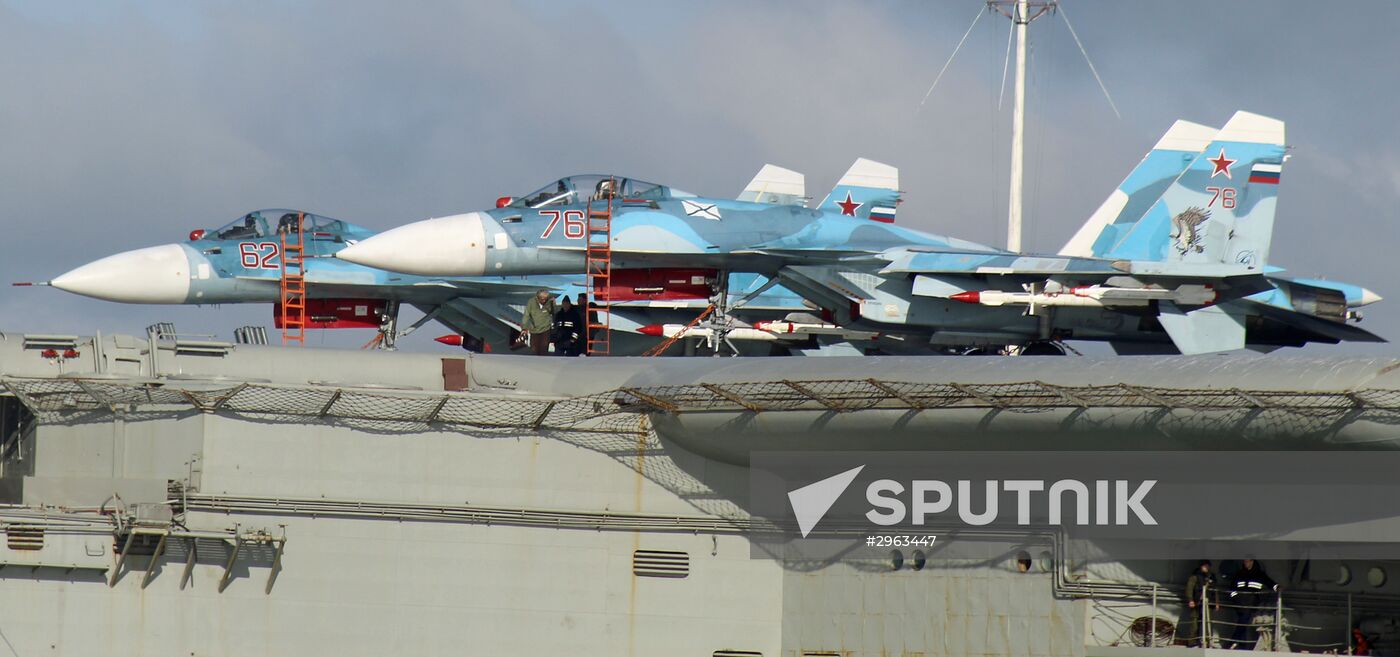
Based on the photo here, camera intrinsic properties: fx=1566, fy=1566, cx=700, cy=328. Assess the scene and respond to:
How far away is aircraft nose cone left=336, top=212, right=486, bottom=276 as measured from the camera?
25.2 m

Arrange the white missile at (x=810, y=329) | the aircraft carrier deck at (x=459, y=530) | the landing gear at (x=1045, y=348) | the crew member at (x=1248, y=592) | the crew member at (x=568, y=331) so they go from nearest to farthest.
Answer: the crew member at (x=1248, y=592)
the aircraft carrier deck at (x=459, y=530)
the crew member at (x=568, y=331)
the landing gear at (x=1045, y=348)
the white missile at (x=810, y=329)

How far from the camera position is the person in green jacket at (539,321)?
70.6 feet

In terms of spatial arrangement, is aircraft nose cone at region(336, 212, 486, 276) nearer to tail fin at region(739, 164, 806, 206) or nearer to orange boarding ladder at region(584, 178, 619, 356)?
orange boarding ladder at region(584, 178, 619, 356)

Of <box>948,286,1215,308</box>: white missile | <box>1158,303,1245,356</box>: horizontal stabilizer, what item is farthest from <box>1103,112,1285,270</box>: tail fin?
<box>948,286,1215,308</box>: white missile

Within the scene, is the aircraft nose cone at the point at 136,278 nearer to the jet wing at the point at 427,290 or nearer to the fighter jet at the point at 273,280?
the fighter jet at the point at 273,280

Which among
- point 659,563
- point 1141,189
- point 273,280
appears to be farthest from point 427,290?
point 659,563

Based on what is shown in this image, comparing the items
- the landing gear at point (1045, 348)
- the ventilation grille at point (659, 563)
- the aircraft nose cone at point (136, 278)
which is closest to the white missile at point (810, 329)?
the landing gear at point (1045, 348)

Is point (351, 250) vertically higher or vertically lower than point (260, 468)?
higher

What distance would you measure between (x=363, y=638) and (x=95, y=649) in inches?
103

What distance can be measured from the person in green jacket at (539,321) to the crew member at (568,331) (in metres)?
0.89

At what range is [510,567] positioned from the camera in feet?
51.9

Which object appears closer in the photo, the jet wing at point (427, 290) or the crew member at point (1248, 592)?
the crew member at point (1248, 592)

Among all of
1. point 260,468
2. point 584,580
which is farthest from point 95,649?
point 584,580

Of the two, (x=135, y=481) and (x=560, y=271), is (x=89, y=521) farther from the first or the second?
(x=560, y=271)
